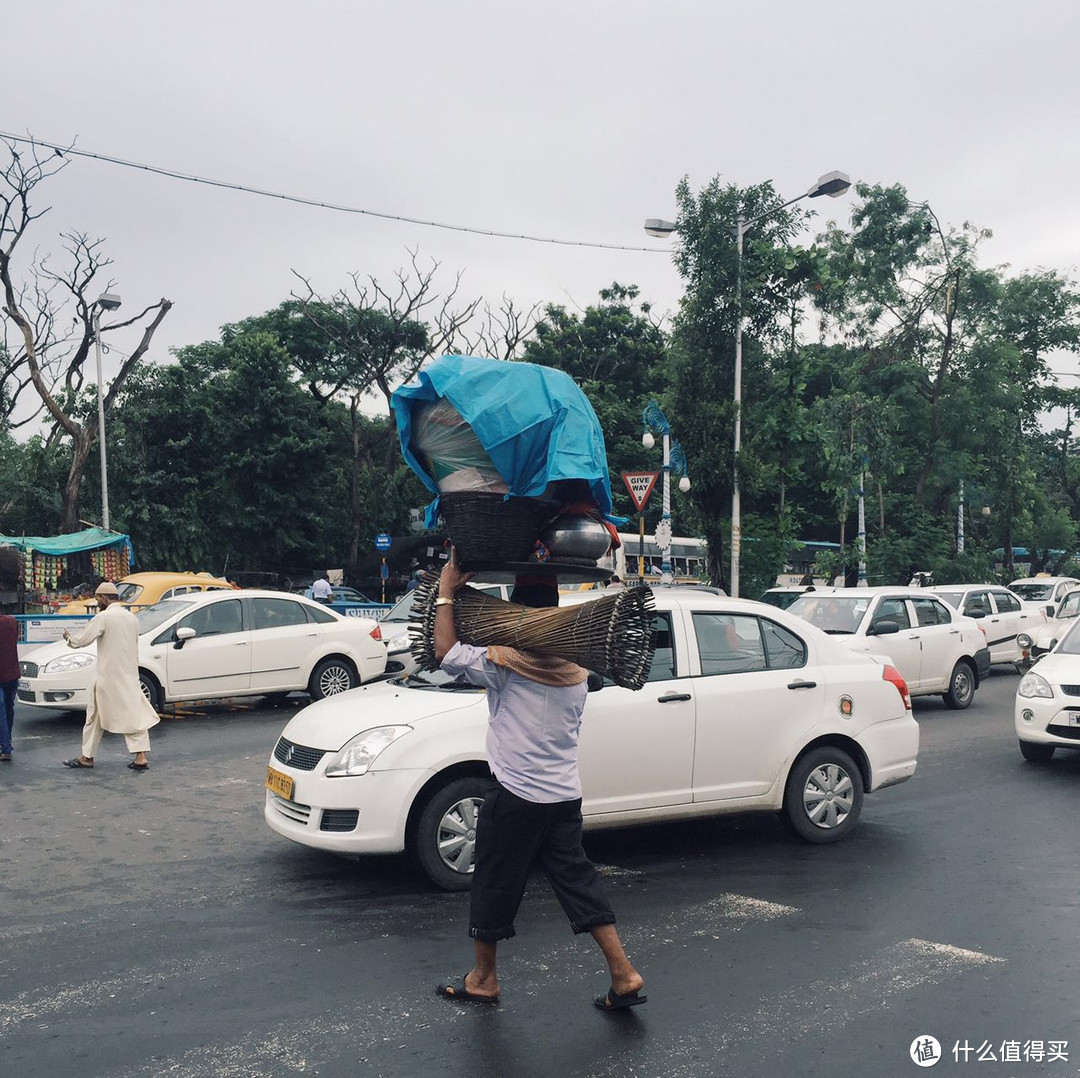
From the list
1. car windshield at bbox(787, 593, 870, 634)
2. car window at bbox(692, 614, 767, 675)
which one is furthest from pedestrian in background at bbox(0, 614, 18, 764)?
car windshield at bbox(787, 593, 870, 634)

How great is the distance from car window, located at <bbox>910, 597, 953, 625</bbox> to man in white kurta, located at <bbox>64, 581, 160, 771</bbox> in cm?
926

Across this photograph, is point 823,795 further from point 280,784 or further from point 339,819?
point 280,784

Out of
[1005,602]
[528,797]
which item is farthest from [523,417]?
[1005,602]

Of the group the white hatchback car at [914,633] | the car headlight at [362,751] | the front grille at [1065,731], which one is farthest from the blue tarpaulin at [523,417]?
the white hatchback car at [914,633]

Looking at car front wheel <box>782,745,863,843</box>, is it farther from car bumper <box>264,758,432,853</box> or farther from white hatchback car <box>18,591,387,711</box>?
white hatchback car <box>18,591,387,711</box>

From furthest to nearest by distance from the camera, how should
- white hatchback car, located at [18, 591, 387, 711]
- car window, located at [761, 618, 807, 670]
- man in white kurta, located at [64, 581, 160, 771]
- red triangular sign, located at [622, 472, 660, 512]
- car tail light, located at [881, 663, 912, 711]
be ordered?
red triangular sign, located at [622, 472, 660, 512] < white hatchback car, located at [18, 591, 387, 711] < man in white kurta, located at [64, 581, 160, 771] < car tail light, located at [881, 663, 912, 711] < car window, located at [761, 618, 807, 670]

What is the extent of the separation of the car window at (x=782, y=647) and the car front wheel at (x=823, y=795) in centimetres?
57

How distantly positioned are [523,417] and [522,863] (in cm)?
169

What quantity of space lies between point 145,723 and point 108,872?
137 inches

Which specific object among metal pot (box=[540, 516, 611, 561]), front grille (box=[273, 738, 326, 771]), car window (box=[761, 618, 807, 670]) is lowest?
front grille (box=[273, 738, 326, 771])

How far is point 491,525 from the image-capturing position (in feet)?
14.4

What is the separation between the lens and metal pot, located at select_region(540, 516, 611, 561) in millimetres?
4406

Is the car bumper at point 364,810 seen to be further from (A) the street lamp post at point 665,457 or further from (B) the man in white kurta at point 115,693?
(A) the street lamp post at point 665,457

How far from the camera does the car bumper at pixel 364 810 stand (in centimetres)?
613
